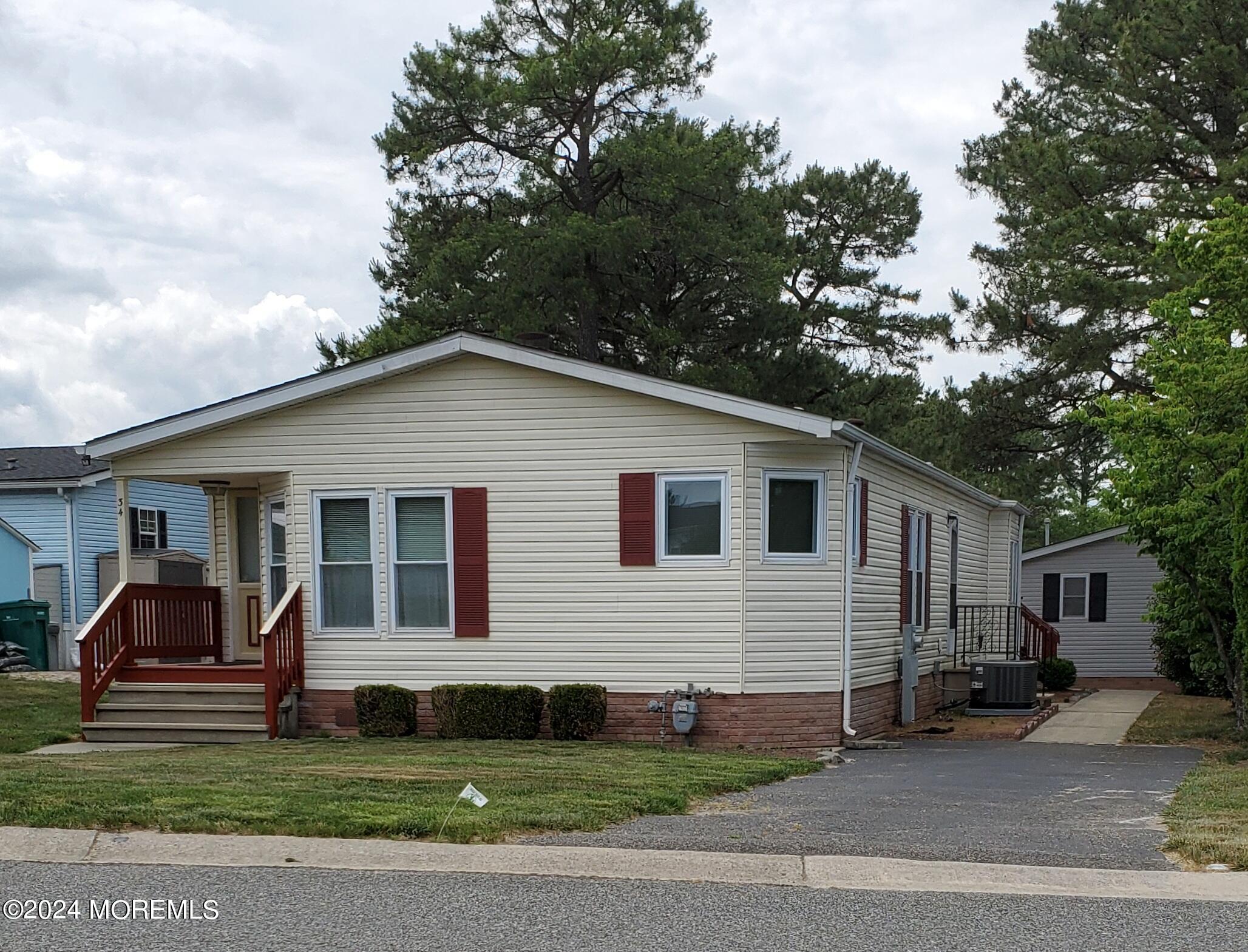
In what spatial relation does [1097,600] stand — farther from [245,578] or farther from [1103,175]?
[245,578]

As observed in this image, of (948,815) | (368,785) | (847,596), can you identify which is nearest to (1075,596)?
(847,596)

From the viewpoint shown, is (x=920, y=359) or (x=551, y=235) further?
(x=920, y=359)

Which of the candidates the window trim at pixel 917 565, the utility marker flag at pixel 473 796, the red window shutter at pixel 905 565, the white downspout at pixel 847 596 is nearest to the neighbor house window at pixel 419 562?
the white downspout at pixel 847 596

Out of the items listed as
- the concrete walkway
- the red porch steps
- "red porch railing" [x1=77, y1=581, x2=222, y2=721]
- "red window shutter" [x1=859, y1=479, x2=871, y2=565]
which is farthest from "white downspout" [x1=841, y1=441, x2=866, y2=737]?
"red porch railing" [x1=77, y1=581, x2=222, y2=721]

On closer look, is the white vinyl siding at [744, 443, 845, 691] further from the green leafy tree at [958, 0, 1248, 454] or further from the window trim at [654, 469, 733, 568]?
the green leafy tree at [958, 0, 1248, 454]

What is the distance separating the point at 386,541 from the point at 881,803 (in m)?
6.84

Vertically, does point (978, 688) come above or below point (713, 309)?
below

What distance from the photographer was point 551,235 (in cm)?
2675

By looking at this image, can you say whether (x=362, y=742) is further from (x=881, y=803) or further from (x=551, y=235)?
(x=551, y=235)

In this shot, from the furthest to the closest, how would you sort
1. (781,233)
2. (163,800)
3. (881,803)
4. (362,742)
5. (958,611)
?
1. (781,233)
2. (958,611)
3. (362,742)
4. (881,803)
5. (163,800)

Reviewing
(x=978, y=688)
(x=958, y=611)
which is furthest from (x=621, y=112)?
(x=978, y=688)

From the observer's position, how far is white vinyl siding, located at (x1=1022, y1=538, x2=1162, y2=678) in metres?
29.9

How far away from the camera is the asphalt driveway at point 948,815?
25.3ft

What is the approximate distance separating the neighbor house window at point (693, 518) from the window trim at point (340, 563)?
319 centimetres
